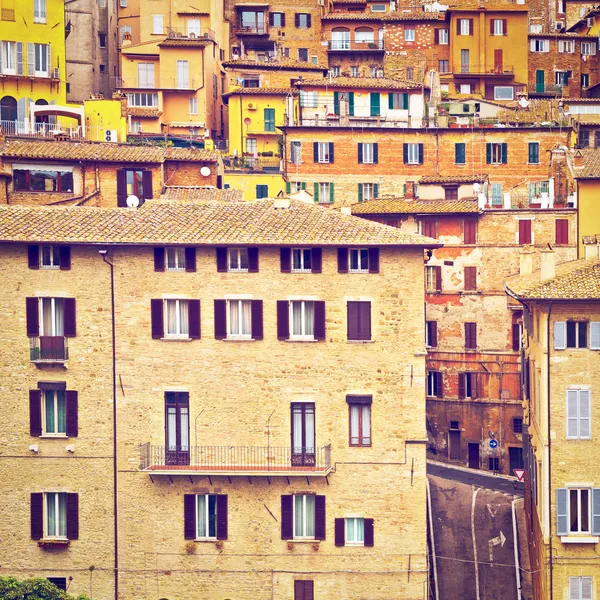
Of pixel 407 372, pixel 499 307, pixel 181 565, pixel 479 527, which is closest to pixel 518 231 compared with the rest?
pixel 499 307

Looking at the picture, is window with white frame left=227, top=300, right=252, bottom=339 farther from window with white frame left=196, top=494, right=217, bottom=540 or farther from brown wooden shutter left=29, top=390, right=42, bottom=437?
brown wooden shutter left=29, top=390, right=42, bottom=437

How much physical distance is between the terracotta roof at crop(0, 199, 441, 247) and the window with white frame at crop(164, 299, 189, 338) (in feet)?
7.28

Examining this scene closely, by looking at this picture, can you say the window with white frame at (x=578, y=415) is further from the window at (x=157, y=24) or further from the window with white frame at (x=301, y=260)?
the window at (x=157, y=24)

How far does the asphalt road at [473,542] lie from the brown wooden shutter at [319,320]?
11.7 m

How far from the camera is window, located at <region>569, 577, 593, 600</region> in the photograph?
5553 centimetres

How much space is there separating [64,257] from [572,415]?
1803cm

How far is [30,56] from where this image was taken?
3647 inches

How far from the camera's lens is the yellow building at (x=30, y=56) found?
9138cm

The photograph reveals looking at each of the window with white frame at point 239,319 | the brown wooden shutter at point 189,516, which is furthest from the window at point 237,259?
the brown wooden shutter at point 189,516

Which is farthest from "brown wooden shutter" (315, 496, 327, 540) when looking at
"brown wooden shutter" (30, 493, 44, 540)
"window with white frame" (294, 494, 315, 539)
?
"brown wooden shutter" (30, 493, 44, 540)

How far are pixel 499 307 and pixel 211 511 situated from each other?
95.5ft

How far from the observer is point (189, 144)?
92.9 metres

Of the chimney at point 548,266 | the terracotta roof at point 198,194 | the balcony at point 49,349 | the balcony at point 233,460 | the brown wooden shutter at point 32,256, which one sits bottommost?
the balcony at point 233,460

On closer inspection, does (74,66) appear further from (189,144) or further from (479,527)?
(479,527)
